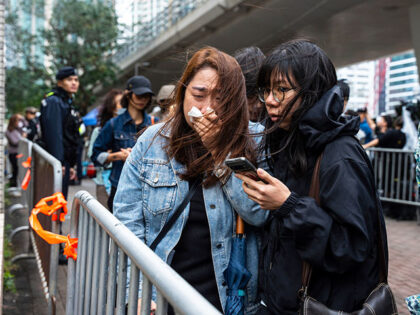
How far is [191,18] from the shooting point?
53.7 ft

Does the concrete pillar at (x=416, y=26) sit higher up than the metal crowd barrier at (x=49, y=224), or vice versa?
the concrete pillar at (x=416, y=26)

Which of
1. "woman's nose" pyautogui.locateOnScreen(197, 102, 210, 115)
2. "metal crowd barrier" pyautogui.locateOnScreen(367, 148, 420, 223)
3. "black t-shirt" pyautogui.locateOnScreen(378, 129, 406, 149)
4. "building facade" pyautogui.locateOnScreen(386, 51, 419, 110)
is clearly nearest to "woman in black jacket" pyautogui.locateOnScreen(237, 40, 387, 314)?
"woman's nose" pyautogui.locateOnScreen(197, 102, 210, 115)

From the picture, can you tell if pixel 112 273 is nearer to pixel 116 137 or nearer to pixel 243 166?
pixel 243 166

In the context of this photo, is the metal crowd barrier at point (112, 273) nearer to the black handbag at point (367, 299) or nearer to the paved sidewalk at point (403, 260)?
the black handbag at point (367, 299)

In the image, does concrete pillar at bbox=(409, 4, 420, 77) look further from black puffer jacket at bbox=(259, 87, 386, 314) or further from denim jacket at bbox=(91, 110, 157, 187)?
black puffer jacket at bbox=(259, 87, 386, 314)

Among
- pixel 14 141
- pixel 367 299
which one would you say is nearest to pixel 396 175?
pixel 367 299

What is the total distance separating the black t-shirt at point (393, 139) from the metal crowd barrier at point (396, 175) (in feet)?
0.44

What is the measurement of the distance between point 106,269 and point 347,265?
889mm

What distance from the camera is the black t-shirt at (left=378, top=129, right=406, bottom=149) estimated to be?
886cm

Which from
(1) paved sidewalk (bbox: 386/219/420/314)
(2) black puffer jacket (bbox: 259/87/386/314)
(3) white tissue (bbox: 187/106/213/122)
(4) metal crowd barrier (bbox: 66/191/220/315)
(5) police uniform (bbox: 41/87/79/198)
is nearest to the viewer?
(4) metal crowd barrier (bbox: 66/191/220/315)

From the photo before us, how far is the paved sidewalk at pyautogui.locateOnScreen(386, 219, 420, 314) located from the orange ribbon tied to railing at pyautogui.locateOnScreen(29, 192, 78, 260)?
9.37 ft

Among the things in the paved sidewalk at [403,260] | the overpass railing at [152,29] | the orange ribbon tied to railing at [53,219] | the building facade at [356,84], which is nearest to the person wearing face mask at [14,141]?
the overpass railing at [152,29]

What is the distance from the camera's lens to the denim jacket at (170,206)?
1944mm

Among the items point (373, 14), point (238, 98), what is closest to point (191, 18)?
point (373, 14)
